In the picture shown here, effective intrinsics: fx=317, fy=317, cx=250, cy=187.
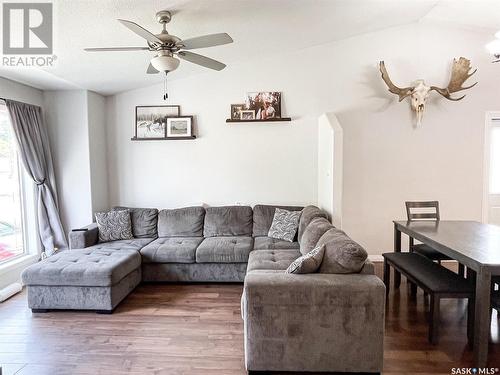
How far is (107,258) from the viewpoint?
3391 millimetres

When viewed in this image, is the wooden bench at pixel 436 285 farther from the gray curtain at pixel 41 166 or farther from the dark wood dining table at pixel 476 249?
the gray curtain at pixel 41 166

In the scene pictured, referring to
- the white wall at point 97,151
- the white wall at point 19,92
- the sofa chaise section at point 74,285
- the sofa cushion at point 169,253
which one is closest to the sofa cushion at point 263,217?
the sofa cushion at point 169,253

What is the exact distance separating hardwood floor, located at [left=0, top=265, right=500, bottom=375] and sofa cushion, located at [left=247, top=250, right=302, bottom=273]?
493mm

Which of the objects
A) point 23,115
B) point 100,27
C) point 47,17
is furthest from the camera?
point 23,115

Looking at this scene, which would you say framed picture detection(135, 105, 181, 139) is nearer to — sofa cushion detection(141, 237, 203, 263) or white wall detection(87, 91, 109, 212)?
white wall detection(87, 91, 109, 212)

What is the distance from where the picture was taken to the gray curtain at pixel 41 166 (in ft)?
13.0

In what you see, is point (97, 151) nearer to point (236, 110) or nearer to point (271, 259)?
point (236, 110)

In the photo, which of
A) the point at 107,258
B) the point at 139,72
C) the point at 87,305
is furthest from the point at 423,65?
the point at 87,305

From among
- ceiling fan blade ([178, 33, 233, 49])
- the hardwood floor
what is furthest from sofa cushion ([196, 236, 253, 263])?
ceiling fan blade ([178, 33, 233, 49])

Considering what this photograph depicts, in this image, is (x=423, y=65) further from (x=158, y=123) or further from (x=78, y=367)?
(x=78, y=367)

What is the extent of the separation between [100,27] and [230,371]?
2.97 metres

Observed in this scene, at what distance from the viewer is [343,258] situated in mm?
2270

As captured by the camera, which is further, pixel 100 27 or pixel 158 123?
pixel 158 123

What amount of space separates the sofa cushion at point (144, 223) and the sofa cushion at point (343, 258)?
9.17 ft
